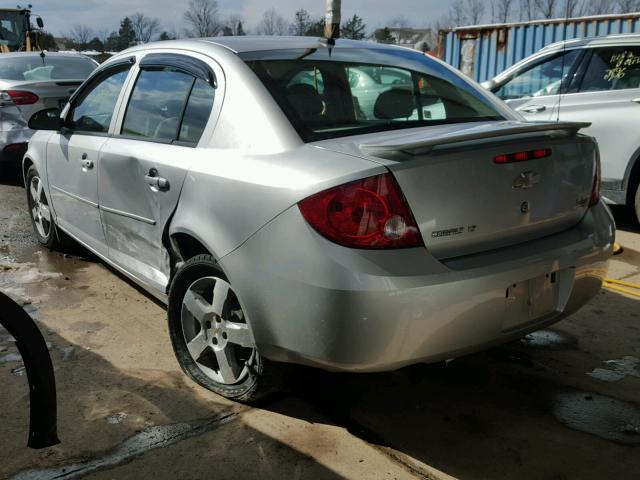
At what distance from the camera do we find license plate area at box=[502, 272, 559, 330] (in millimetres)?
2572

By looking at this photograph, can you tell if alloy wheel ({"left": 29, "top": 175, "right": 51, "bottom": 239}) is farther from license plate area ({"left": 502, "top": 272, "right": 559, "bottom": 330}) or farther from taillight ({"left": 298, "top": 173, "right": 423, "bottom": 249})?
license plate area ({"left": 502, "top": 272, "right": 559, "bottom": 330})

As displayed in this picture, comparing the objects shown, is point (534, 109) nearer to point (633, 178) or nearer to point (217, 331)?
point (633, 178)

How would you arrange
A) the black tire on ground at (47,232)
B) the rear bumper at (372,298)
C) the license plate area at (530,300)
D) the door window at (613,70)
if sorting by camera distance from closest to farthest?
the rear bumper at (372,298) → the license plate area at (530,300) → the black tire on ground at (47,232) → the door window at (613,70)

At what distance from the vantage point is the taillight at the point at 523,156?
2.59 meters

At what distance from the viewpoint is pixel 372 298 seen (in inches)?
91.2

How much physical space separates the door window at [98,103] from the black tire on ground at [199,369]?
139cm

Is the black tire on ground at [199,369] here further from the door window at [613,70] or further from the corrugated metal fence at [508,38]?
the corrugated metal fence at [508,38]

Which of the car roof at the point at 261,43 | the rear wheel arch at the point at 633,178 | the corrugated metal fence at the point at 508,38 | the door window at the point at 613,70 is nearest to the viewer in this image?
the car roof at the point at 261,43

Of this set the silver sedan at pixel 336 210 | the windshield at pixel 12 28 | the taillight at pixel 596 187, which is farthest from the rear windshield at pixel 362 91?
the windshield at pixel 12 28

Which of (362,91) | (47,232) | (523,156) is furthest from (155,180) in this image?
(47,232)

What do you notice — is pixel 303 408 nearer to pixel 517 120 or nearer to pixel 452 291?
pixel 452 291

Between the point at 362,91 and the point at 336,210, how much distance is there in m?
1.12

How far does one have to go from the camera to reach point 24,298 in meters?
4.58

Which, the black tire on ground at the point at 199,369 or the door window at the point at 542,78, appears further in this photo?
the door window at the point at 542,78
